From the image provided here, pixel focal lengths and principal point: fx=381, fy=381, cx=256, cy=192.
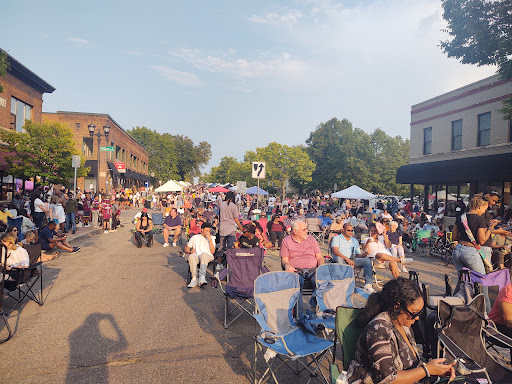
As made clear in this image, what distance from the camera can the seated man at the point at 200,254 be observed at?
801 cm

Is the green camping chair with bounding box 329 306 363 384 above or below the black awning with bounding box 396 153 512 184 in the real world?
below

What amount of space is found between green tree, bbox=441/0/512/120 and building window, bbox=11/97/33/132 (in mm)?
23842

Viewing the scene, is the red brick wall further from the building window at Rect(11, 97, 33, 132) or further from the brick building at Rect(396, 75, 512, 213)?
the brick building at Rect(396, 75, 512, 213)

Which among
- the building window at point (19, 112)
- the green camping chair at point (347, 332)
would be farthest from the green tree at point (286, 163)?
the green camping chair at point (347, 332)

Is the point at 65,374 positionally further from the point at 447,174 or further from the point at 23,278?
the point at 447,174

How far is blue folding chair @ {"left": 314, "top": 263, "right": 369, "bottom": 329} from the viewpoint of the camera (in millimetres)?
5160

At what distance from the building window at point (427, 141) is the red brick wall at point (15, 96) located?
27.8 meters

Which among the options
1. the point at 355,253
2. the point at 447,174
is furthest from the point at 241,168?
the point at 355,253

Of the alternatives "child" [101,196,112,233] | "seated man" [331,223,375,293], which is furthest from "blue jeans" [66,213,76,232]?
"seated man" [331,223,375,293]

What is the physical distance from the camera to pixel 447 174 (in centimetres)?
2259

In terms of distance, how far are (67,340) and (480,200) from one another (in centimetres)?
630

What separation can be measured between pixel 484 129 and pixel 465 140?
57.5 inches

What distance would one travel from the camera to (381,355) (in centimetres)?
271

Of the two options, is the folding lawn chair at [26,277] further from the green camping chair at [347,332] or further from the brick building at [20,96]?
the brick building at [20,96]
